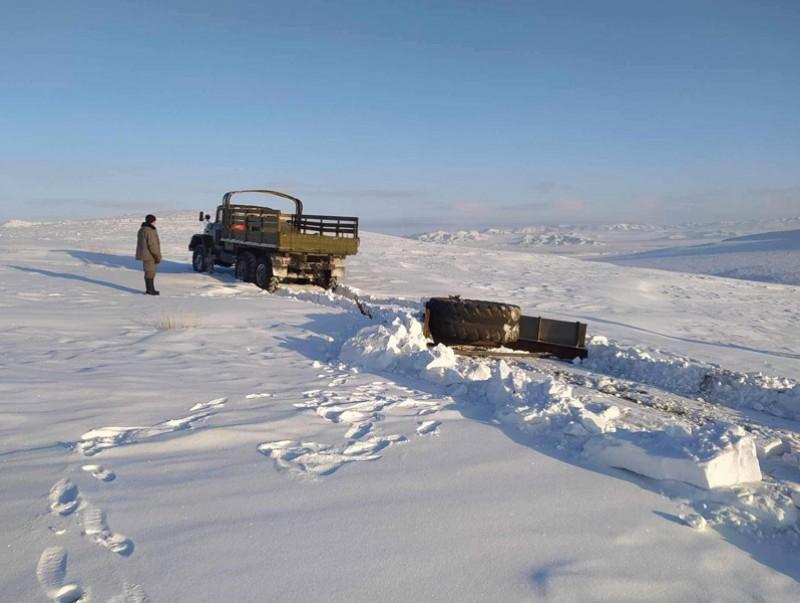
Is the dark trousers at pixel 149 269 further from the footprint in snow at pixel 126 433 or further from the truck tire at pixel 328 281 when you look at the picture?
the footprint in snow at pixel 126 433

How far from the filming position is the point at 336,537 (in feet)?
8.74

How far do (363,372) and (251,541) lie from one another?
379cm

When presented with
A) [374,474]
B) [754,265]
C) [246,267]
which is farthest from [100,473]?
[754,265]

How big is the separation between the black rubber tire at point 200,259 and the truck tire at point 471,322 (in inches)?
422

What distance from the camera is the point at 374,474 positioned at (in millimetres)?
3404

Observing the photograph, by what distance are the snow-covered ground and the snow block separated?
1 centimetres

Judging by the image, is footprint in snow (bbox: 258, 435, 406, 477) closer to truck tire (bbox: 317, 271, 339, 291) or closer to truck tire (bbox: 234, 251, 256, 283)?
truck tire (bbox: 317, 271, 339, 291)

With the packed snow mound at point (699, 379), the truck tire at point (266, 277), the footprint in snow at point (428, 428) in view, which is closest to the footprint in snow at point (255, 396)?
the footprint in snow at point (428, 428)

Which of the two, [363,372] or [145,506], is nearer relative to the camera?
[145,506]

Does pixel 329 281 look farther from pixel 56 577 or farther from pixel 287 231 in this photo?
pixel 56 577

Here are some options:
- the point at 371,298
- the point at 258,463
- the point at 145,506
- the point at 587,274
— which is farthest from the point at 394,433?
the point at 587,274

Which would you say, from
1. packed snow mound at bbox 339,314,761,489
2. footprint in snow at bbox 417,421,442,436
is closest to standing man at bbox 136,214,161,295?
packed snow mound at bbox 339,314,761,489

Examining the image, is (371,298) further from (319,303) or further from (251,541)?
(251,541)

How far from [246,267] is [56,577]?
1332 cm
